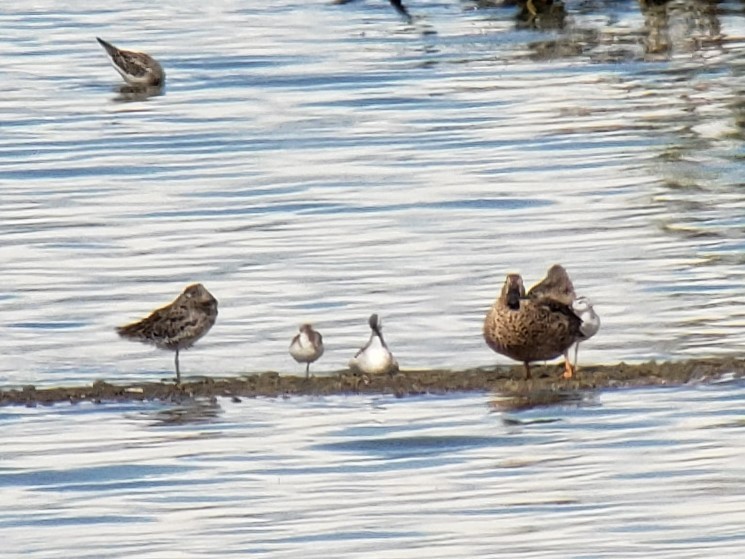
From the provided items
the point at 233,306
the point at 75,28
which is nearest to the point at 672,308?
the point at 233,306

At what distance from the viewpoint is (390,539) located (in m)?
10.5

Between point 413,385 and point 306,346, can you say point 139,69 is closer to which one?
point 306,346

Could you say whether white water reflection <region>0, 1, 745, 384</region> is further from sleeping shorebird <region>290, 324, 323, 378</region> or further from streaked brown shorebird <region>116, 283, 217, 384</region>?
sleeping shorebird <region>290, 324, 323, 378</region>

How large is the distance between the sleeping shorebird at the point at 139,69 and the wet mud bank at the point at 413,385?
1820 centimetres

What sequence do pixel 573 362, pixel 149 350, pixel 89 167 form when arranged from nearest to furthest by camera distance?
1. pixel 573 362
2. pixel 149 350
3. pixel 89 167

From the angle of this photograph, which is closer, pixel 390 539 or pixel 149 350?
pixel 390 539

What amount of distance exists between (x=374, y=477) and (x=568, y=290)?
377 cm

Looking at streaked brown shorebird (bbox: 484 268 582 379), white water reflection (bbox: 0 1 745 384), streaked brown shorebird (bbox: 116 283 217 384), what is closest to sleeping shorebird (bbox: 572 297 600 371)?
streaked brown shorebird (bbox: 484 268 582 379)

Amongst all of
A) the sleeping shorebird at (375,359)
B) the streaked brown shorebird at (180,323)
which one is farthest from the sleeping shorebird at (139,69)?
the sleeping shorebird at (375,359)

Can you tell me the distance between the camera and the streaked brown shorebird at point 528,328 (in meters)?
14.5

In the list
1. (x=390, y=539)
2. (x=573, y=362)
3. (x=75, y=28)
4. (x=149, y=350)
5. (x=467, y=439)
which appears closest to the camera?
(x=390, y=539)

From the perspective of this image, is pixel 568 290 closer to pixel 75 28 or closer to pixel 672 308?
pixel 672 308

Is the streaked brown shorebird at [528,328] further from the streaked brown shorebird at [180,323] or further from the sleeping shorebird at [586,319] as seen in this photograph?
the streaked brown shorebird at [180,323]

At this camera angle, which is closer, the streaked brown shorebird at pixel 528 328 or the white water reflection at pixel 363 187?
the streaked brown shorebird at pixel 528 328
